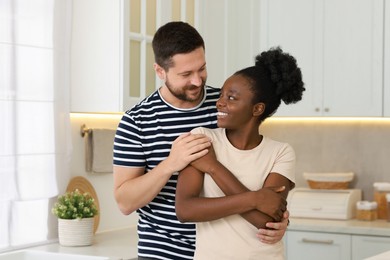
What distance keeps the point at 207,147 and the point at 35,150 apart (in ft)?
5.66

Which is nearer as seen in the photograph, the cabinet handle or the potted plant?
the potted plant

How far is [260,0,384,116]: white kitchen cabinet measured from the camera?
14.5ft

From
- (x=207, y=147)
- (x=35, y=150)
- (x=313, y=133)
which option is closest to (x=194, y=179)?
(x=207, y=147)

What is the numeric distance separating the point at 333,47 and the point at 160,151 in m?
2.41

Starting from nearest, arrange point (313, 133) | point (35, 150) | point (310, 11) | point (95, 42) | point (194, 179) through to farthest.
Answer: point (194, 179) → point (35, 150) → point (95, 42) → point (310, 11) → point (313, 133)

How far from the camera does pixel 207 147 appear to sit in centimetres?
207

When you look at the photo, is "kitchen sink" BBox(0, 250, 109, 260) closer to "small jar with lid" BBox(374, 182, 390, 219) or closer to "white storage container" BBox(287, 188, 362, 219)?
"white storage container" BBox(287, 188, 362, 219)

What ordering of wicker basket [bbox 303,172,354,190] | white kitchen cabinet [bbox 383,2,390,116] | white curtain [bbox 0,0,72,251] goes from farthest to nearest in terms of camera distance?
wicker basket [bbox 303,172,354,190], white kitchen cabinet [bbox 383,2,390,116], white curtain [bbox 0,0,72,251]

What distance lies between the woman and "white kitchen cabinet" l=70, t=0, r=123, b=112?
1.67m

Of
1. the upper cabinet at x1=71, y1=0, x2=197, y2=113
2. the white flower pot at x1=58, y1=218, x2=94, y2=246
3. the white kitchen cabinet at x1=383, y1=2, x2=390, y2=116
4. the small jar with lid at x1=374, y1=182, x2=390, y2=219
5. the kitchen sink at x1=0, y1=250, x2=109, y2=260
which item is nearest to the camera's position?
the kitchen sink at x1=0, y1=250, x2=109, y2=260

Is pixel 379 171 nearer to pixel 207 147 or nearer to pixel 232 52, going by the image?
pixel 232 52

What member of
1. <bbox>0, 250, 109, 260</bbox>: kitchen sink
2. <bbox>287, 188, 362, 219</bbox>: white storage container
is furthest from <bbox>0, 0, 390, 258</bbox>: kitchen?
<bbox>0, 250, 109, 260</bbox>: kitchen sink

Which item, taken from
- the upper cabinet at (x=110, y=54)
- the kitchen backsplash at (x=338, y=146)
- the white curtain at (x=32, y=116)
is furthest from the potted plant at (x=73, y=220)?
the kitchen backsplash at (x=338, y=146)

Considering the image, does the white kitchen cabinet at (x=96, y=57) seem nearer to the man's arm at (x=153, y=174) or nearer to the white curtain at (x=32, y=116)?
the white curtain at (x=32, y=116)
